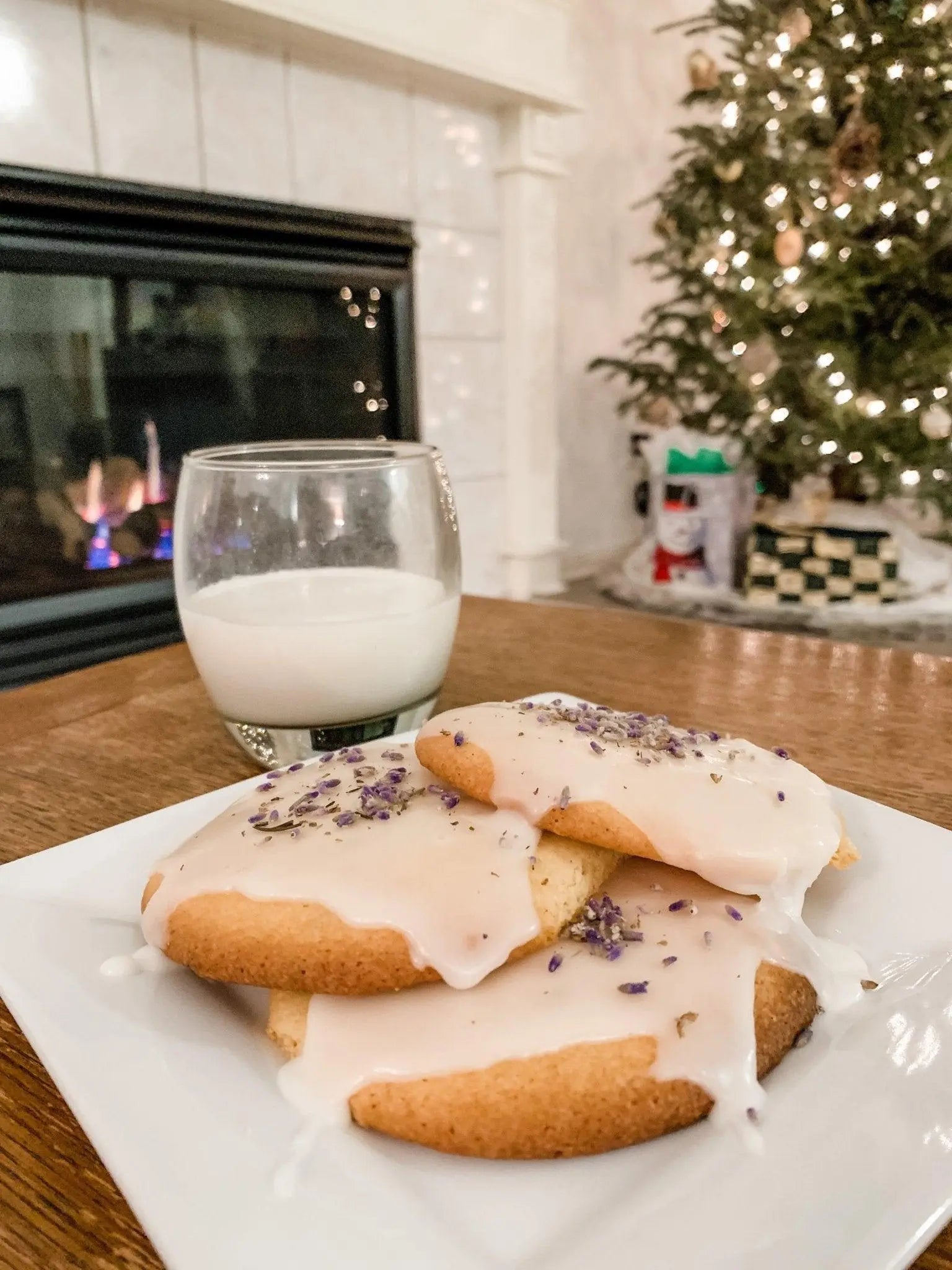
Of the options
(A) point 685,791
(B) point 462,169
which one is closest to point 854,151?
(B) point 462,169

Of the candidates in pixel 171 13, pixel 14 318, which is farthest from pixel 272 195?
pixel 14 318

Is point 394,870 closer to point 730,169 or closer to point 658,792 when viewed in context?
point 658,792

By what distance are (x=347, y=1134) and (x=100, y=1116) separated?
0.08 m

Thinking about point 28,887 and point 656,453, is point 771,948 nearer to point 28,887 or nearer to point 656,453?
point 28,887

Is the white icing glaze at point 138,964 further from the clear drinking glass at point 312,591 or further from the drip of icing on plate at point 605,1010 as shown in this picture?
the clear drinking glass at point 312,591

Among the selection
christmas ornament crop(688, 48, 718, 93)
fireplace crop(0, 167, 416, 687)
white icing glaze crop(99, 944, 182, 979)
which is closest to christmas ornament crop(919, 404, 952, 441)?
christmas ornament crop(688, 48, 718, 93)

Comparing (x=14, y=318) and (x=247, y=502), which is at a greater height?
(x=14, y=318)

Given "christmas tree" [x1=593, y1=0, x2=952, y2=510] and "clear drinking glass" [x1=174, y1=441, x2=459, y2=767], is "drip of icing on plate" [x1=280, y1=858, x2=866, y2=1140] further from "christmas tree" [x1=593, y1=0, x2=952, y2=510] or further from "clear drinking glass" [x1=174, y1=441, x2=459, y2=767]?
"christmas tree" [x1=593, y1=0, x2=952, y2=510]

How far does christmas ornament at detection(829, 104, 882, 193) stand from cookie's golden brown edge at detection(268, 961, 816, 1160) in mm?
2511

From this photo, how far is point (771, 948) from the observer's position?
1.19 ft

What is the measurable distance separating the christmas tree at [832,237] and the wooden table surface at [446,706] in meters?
1.62

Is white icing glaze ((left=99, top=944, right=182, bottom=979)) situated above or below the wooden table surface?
above

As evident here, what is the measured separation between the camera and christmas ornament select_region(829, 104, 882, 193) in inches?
90.0

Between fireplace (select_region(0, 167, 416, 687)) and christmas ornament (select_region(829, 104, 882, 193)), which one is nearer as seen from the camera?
fireplace (select_region(0, 167, 416, 687))
